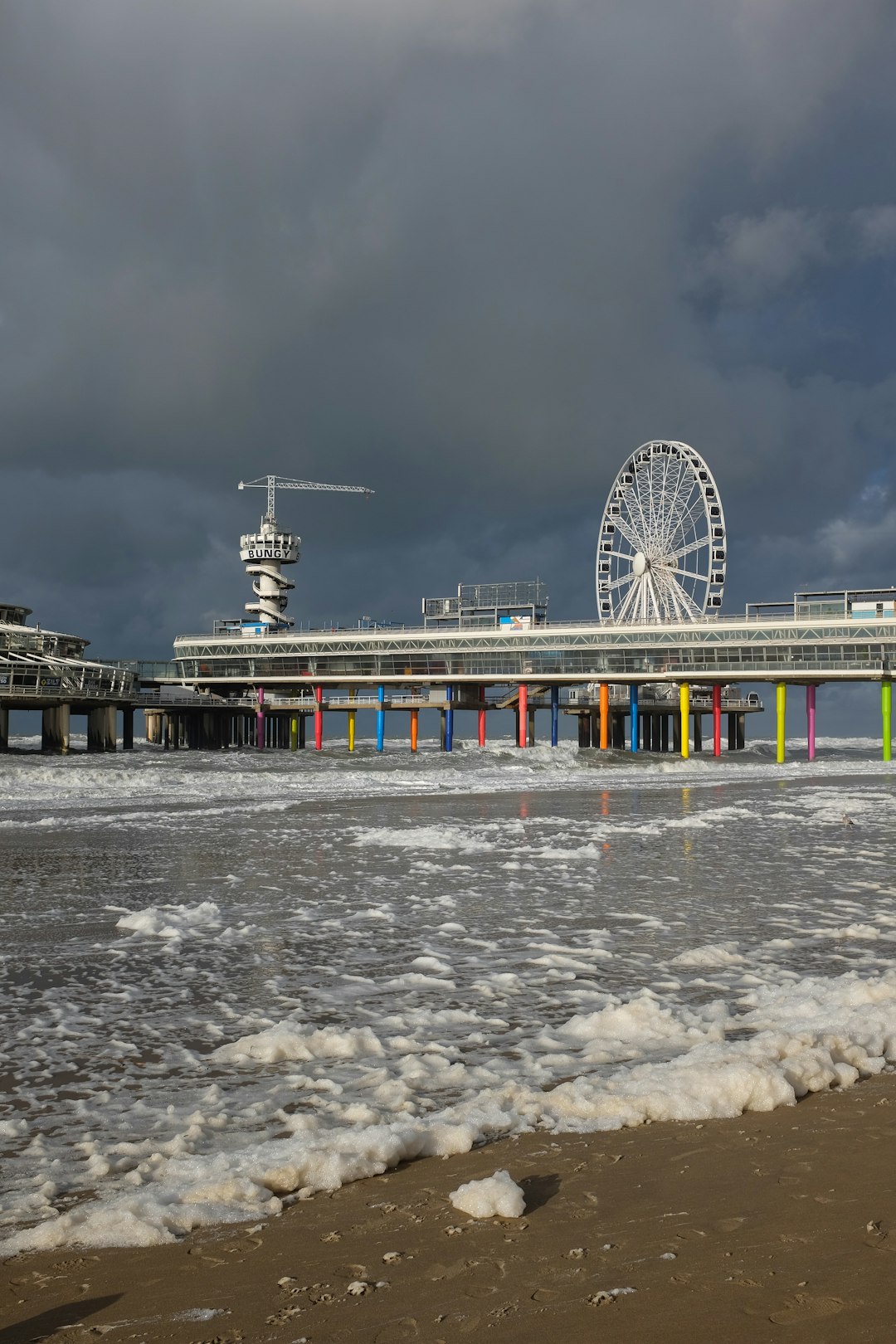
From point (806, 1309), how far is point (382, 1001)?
14.8 feet

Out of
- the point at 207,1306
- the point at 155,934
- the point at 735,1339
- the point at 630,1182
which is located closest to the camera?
the point at 735,1339

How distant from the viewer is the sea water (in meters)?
4.68

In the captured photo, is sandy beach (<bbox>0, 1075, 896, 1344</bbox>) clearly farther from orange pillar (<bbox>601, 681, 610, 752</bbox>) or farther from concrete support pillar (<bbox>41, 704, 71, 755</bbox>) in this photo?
orange pillar (<bbox>601, 681, 610, 752</bbox>)

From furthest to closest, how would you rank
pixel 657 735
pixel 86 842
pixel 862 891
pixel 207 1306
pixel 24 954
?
pixel 657 735
pixel 86 842
pixel 862 891
pixel 24 954
pixel 207 1306

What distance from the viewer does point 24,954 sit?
902cm

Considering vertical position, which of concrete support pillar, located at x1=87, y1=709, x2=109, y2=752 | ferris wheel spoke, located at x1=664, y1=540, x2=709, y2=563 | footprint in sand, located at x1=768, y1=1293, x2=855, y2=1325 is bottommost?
footprint in sand, located at x1=768, y1=1293, x2=855, y2=1325

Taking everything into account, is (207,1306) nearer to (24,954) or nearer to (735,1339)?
(735,1339)

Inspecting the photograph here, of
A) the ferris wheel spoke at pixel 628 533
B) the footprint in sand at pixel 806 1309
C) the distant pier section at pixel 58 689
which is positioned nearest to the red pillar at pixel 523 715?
the ferris wheel spoke at pixel 628 533

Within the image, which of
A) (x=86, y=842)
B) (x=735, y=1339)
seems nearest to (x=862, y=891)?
(x=735, y=1339)

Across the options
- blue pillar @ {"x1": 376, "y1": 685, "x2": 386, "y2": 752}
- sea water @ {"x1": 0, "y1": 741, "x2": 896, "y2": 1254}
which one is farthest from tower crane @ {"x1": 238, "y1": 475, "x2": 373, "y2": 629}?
sea water @ {"x1": 0, "y1": 741, "x2": 896, "y2": 1254}

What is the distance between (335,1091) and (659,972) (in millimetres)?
3425

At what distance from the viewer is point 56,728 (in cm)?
6681

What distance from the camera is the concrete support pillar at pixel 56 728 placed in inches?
2621

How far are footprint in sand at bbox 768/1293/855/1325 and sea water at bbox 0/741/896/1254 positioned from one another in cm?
176
